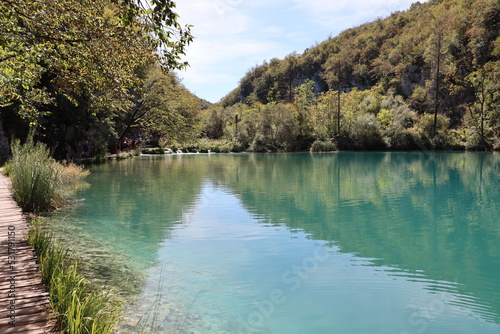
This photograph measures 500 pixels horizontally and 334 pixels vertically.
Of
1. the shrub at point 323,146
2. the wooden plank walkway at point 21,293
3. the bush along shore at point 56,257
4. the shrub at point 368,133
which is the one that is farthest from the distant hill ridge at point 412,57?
the wooden plank walkway at point 21,293

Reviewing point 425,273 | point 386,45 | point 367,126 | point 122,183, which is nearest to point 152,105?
point 122,183

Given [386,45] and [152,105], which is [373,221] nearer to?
[152,105]

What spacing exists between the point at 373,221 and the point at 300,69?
328ft

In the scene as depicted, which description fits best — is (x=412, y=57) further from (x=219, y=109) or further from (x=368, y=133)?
(x=219, y=109)

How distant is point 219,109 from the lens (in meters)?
68.2

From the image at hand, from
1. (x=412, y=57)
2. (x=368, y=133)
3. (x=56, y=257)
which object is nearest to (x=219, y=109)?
(x=368, y=133)

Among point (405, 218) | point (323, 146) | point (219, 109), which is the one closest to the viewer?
point (405, 218)

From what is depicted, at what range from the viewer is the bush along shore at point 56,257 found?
282 centimetres

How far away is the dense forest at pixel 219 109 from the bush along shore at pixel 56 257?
5.27 ft

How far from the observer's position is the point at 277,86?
10538 cm

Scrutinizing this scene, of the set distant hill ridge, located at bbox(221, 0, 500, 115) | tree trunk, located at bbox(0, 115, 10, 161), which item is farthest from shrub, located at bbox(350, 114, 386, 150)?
tree trunk, located at bbox(0, 115, 10, 161)

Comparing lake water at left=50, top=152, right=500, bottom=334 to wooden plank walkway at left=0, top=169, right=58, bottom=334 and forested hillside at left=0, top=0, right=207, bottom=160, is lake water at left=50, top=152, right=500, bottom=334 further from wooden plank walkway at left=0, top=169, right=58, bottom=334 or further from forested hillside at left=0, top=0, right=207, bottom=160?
forested hillside at left=0, top=0, right=207, bottom=160

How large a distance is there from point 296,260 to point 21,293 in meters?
4.41

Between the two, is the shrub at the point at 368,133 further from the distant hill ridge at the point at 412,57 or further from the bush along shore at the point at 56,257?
the bush along shore at the point at 56,257
